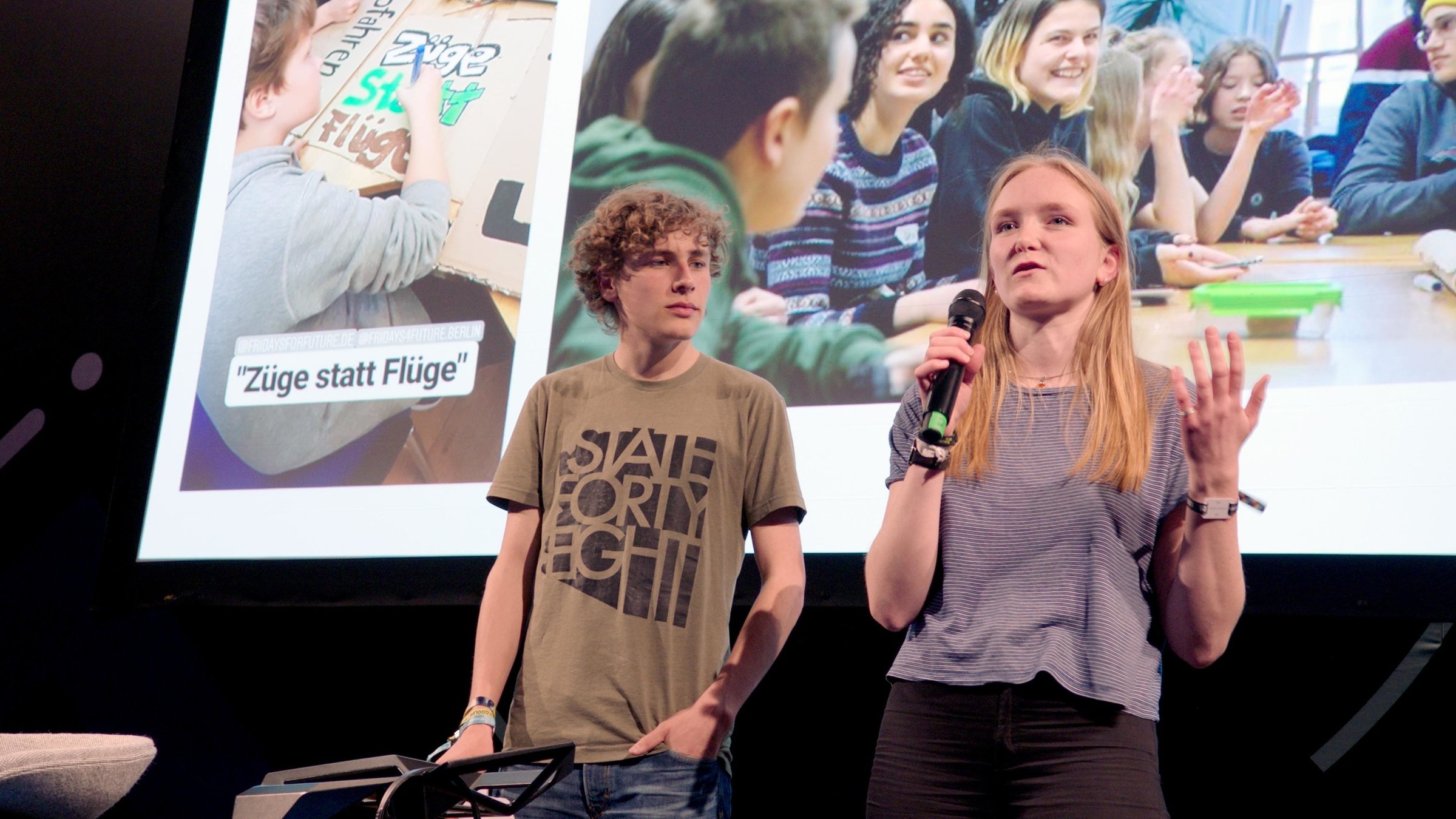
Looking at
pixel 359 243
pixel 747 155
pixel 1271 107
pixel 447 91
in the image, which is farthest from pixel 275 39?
pixel 1271 107

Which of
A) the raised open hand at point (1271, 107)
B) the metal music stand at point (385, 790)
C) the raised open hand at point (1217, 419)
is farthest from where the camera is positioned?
the raised open hand at point (1271, 107)

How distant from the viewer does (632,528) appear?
169cm

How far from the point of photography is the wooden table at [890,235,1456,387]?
2.01 metres

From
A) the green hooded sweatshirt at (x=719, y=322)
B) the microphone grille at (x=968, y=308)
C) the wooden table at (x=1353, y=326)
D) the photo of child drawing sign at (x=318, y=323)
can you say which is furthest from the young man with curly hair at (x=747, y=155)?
the microphone grille at (x=968, y=308)

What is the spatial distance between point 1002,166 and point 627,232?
879mm

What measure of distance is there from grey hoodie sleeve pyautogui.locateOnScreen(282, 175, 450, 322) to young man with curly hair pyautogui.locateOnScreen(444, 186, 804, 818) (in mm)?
1103

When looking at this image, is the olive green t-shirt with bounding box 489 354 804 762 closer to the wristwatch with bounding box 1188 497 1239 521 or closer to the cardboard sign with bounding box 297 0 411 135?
the wristwatch with bounding box 1188 497 1239 521

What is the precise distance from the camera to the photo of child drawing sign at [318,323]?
9.11 ft

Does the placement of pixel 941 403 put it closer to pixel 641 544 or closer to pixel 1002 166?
pixel 641 544

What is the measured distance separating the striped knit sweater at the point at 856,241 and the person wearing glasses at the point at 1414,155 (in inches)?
29.7

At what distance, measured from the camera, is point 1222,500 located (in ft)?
4.24

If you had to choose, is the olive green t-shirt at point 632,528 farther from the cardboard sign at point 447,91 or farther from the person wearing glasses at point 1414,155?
the cardboard sign at point 447,91

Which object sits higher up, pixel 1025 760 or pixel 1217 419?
pixel 1217 419

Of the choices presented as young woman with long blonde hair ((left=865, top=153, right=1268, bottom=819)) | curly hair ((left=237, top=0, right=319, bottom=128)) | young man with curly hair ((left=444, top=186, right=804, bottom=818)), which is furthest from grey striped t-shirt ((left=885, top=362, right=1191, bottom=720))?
curly hair ((left=237, top=0, right=319, bottom=128))
